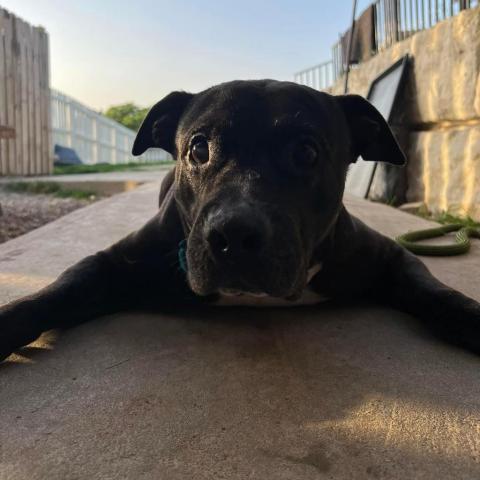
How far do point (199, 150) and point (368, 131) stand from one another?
835 mm

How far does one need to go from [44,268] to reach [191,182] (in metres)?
1.35

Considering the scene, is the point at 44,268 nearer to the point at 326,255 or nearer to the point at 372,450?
the point at 326,255

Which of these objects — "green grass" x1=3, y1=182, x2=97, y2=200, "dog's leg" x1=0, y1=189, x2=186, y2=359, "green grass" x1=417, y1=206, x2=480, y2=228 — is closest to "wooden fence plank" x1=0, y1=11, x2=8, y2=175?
"green grass" x1=3, y1=182, x2=97, y2=200

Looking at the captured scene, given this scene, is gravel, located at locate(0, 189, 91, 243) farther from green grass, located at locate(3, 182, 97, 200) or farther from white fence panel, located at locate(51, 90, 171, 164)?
white fence panel, located at locate(51, 90, 171, 164)

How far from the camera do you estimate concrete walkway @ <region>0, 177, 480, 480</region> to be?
1.27 metres

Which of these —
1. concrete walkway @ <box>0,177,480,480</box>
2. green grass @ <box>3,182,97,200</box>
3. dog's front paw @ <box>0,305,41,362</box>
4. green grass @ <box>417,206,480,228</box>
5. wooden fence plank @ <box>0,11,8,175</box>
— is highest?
wooden fence plank @ <box>0,11,8,175</box>

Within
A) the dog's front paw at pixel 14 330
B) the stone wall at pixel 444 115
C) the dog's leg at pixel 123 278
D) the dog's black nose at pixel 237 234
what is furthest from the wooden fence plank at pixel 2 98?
the dog's black nose at pixel 237 234

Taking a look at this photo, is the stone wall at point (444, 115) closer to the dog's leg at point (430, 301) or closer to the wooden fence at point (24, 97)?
the dog's leg at point (430, 301)

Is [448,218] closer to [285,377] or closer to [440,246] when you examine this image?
[440,246]

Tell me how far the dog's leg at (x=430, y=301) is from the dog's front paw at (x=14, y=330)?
1.45 metres

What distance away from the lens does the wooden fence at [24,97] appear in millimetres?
10352

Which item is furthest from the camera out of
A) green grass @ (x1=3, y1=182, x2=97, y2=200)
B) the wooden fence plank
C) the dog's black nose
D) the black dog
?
the wooden fence plank

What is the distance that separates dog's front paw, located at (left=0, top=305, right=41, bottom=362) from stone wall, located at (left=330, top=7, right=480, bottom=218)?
405 cm

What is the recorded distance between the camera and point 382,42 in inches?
325
